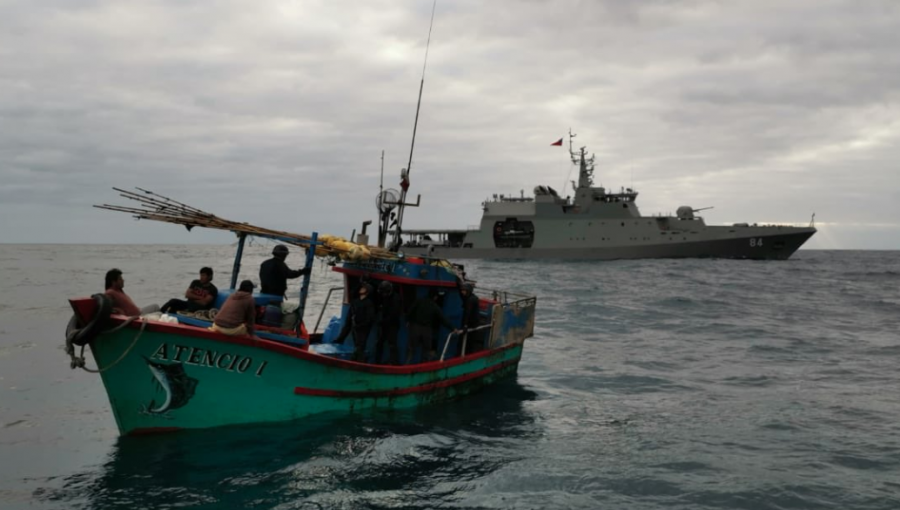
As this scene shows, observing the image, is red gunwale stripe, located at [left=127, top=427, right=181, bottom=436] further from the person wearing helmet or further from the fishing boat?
the person wearing helmet

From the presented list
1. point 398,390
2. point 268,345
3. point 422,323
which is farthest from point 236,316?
point 422,323

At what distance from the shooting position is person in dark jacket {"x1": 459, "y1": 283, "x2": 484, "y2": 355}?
1210 cm

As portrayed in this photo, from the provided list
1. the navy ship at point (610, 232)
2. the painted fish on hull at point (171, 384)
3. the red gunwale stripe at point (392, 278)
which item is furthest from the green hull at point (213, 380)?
the navy ship at point (610, 232)

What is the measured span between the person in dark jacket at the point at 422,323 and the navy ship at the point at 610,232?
5084 centimetres

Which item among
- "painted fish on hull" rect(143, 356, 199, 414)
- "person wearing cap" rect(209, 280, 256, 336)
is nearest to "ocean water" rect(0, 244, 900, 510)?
"painted fish on hull" rect(143, 356, 199, 414)

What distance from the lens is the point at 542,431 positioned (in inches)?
408

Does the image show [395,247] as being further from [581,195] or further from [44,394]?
[581,195]

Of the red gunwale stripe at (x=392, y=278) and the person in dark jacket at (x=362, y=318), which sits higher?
the red gunwale stripe at (x=392, y=278)

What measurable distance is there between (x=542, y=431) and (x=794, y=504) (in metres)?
3.93

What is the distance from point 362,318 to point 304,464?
283 centimetres

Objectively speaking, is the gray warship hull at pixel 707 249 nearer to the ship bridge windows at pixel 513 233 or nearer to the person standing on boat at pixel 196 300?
the ship bridge windows at pixel 513 233

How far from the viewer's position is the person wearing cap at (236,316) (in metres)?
8.24

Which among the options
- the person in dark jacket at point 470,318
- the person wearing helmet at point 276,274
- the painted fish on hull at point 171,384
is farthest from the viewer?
the person in dark jacket at point 470,318

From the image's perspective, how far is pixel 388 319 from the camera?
1073 centimetres
